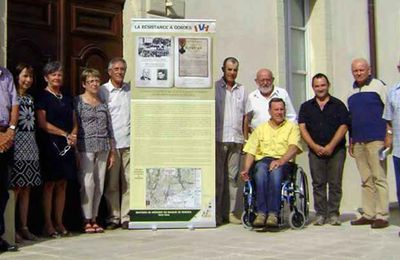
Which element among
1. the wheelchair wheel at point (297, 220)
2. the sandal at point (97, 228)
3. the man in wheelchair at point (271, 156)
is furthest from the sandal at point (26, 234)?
the wheelchair wheel at point (297, 220)

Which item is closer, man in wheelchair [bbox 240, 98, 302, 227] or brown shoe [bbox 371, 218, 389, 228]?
man in wheelchair [bbox 240, 98, 302, 227]

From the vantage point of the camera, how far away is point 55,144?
7.13 m

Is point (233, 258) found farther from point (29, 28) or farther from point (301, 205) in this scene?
point (29, 28)

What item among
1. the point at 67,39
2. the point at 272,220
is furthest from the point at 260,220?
the point at 67,39

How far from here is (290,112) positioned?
8.37m

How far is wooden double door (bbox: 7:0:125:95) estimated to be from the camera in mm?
7527

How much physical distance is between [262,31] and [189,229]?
3.82m

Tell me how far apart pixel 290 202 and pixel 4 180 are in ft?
10.5

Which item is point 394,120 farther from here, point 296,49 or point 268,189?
point 296,49

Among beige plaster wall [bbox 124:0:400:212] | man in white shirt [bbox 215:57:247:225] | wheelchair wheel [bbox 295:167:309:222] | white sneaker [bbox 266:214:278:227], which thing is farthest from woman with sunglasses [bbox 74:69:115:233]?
wheelchair wheel [bbox 295:167:309:222]

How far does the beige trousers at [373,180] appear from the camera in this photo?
7953 millimetres

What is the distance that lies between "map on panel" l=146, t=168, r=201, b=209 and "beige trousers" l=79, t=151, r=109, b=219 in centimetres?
54

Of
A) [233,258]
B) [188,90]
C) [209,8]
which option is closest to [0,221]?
[233,258]

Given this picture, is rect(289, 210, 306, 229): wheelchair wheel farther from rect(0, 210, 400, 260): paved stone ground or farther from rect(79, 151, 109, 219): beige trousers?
rect(79, 151, 109, 219): beige trousers
